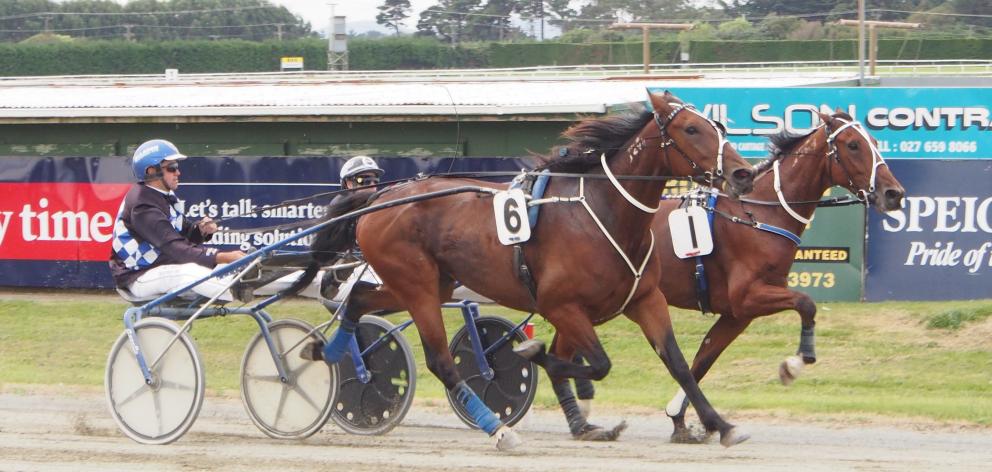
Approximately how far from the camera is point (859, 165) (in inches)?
303

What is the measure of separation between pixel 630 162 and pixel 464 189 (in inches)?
35.4

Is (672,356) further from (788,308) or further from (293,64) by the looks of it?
(293,64)

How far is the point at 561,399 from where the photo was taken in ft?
23.7

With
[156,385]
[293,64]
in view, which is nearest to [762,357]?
[156,385]

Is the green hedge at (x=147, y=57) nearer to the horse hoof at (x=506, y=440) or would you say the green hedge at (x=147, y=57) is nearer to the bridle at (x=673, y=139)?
the horse hoof at (x=506, y=440)

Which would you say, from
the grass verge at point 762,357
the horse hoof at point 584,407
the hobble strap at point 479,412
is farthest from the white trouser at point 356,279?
the grass verge at point 762,357

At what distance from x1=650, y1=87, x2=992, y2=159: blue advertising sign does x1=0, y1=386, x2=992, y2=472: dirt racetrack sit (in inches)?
254

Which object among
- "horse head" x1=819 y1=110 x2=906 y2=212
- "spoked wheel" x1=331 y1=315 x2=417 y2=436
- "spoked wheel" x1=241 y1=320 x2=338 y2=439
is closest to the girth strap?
"spoked wheel" x1=331 y1=315 x2=417 y2=436

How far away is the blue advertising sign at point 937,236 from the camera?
39.5 ft

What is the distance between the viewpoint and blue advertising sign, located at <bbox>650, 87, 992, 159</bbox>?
14070mm

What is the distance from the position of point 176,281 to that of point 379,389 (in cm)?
127

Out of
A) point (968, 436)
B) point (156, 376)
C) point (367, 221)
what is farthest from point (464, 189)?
point (968, 436)

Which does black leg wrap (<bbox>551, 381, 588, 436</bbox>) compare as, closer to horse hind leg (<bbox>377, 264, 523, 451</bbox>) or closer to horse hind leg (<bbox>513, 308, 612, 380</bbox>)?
horse hind leg (<bbox>377, 264, 523, 451</bbox>)

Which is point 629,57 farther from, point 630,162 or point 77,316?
point 630,162
